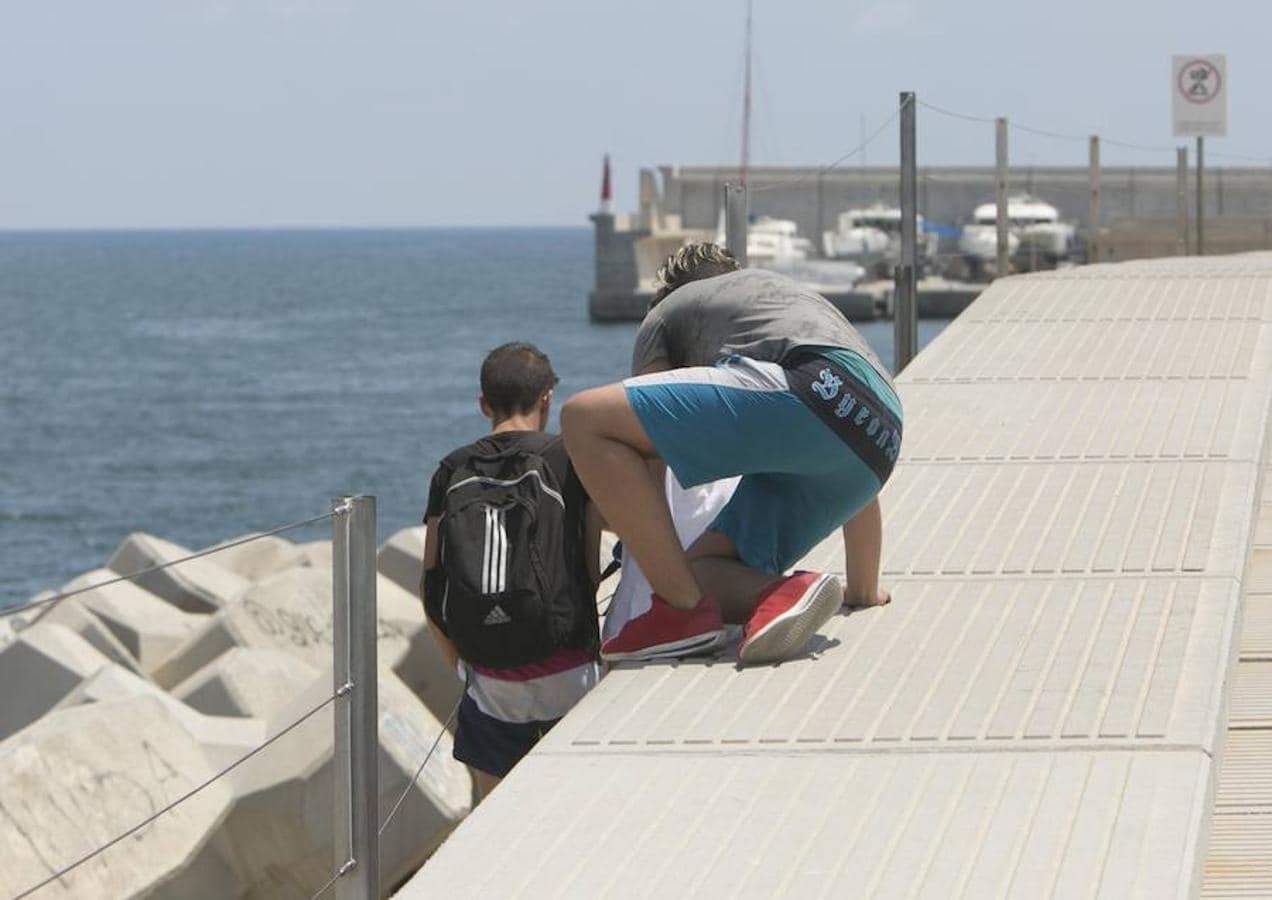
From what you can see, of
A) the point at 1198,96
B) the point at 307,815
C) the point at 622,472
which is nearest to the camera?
the point at 622,472

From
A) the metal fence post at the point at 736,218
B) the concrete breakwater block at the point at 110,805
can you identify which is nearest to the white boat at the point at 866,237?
the metal fence post at the point at 736,218

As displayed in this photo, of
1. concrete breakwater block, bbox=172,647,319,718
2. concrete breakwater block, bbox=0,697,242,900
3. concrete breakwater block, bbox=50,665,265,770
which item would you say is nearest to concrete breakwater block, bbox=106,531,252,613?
concrete breakwater block, bbox=172,647,319,718

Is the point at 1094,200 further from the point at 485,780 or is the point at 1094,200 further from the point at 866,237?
the point at 866,237

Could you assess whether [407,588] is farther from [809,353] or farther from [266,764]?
[809,353]

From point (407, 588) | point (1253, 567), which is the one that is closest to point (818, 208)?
point (407, 588)

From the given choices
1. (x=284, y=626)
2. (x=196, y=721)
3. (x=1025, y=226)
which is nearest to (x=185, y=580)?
(x=284, y=626)

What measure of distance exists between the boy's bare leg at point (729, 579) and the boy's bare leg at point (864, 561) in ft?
0.80

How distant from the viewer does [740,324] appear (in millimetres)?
5344

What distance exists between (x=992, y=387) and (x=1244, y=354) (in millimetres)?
1113

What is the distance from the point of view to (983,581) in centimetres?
592

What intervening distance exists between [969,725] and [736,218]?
433 cm

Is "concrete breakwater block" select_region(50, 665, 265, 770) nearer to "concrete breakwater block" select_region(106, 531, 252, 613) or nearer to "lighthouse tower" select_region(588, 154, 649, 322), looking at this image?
"concrete breakwater block" select_region(106, 531, 252, 613)

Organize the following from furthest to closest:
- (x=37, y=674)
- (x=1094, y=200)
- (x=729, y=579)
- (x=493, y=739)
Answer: (x=1094, y=200) → (x=37, y=674) → (x=729, y=579) → (x=493, y=739)

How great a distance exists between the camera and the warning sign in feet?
57.4
